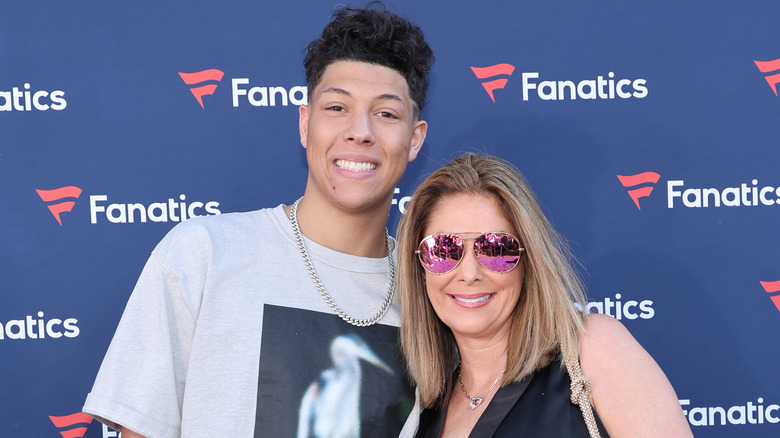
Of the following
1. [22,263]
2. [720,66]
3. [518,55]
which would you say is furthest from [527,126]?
[22,263]

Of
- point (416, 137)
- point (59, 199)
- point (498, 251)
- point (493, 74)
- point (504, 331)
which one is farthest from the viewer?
point (493, 74)

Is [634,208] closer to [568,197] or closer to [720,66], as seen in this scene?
[568,197]

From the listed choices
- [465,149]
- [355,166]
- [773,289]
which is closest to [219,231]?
[355,166]

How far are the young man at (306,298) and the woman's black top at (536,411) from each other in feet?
0.85

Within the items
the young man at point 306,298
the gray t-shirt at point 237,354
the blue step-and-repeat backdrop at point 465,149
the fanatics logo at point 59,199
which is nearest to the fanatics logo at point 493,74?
the blue step-and-repeat backdrop at point 465,149

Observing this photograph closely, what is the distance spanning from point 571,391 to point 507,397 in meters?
0.15

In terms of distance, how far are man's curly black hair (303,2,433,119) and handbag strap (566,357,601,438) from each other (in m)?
0.83

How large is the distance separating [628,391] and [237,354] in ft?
3.06

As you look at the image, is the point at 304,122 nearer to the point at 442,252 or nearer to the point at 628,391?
the point at 442,252

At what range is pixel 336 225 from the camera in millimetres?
1938

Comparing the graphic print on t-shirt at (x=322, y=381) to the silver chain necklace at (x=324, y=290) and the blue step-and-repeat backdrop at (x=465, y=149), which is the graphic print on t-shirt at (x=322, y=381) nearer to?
the silver chain necklace at (x=324, y=290)

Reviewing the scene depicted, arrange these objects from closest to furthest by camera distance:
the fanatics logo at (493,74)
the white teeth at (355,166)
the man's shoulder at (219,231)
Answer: the man's shoulder at (219,231) < the white teeth at (355,166) < the fanatics logo at (493,74)

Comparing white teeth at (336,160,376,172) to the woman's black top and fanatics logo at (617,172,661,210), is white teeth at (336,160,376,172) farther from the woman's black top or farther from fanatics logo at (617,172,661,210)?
fanatics logo at (617,172,661,210)

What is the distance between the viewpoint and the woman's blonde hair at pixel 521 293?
1.77 metres
